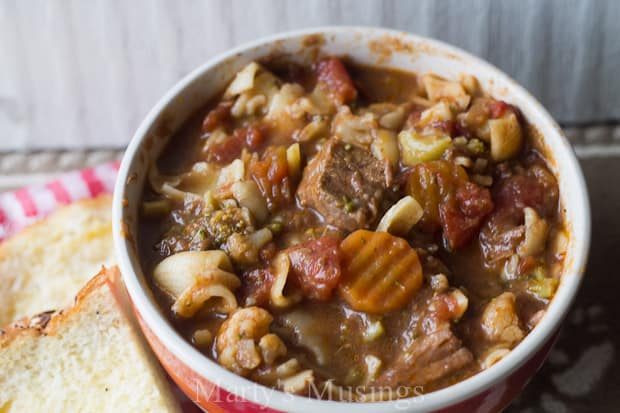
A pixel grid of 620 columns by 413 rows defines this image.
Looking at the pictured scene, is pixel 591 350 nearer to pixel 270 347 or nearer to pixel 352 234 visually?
pixel 352 234

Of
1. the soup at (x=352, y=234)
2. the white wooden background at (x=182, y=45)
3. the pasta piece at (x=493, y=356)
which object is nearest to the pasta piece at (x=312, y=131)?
the soup at (x=352, y=234)

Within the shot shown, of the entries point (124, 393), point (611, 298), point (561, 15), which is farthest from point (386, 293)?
point (561, 15)

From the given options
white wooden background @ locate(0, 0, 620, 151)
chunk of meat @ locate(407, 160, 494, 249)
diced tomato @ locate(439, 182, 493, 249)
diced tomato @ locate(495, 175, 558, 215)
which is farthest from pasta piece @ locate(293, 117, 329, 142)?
white wooden background @ locate(0, 0, 620, 151)

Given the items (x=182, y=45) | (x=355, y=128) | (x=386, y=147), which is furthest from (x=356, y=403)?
(x=182, y=45)

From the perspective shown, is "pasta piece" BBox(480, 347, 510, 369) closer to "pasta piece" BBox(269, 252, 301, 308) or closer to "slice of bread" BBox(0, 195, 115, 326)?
"pasta piece" BBox(269, 252, 301, 308)

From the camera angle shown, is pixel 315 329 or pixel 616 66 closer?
pixel 315 329

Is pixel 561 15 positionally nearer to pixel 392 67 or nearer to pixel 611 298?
pixel 392 67
